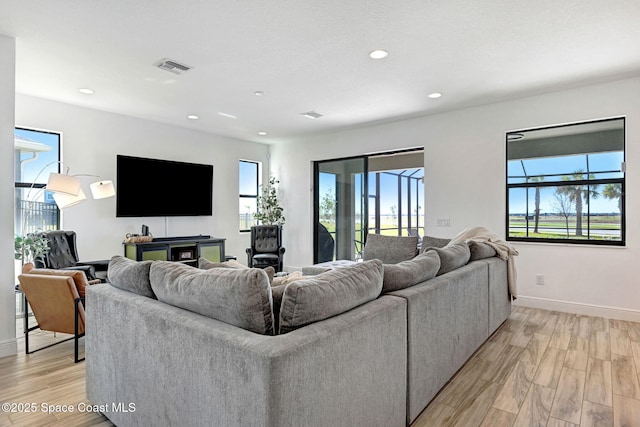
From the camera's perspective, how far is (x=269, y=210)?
7125 mm

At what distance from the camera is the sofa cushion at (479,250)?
10.7 ft

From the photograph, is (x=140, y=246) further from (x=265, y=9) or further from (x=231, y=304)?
(x=231, y=304)

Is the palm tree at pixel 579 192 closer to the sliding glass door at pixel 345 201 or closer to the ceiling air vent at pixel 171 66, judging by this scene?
the sliding glass door at pixel 345 201

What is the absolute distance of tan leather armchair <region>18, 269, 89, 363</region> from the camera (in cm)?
287

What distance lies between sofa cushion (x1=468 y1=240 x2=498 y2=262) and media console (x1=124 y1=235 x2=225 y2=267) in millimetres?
3929

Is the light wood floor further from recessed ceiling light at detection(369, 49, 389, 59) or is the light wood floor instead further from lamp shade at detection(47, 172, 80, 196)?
recessed ceiling light at detection(369, 49, 389, 59)

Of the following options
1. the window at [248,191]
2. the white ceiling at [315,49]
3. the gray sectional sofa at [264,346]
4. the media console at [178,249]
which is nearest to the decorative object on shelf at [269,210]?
the window at [248,191]

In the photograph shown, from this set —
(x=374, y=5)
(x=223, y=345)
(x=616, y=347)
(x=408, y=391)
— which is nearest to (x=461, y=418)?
(x=408, y=391)

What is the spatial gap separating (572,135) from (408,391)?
3.99 m

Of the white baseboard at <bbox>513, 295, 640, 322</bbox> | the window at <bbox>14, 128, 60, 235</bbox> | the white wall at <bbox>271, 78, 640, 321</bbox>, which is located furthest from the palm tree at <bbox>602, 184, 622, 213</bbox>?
the window at <bbox>14, 128, 60, 235</bbox>

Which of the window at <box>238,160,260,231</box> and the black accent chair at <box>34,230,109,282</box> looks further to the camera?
the window at <box>238,160,260,231</box>

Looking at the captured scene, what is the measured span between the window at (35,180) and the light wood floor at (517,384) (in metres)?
1.81

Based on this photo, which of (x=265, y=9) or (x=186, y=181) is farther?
(x=186, y=181)

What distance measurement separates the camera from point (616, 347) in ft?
10.2
